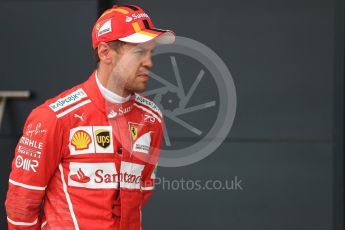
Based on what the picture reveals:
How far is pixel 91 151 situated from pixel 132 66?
368mm

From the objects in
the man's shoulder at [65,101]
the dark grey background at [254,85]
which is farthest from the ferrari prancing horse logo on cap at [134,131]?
the dark grey background at [254,85]

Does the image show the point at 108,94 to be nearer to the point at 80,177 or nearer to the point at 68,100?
the point at 68,100

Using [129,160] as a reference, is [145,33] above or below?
above

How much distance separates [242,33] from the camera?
4617mm

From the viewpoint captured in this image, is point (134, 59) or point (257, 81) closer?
point (134, 59)

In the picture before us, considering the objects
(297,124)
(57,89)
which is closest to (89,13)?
(57,89)

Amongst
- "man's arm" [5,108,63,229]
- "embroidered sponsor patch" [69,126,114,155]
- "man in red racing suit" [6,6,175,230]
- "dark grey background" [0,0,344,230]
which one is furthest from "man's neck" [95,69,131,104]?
"dark grey background" [0,0,344,230]

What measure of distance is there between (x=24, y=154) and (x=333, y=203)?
2.59 m

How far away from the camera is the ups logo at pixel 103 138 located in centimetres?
271

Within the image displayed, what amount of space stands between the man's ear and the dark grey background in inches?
76.6

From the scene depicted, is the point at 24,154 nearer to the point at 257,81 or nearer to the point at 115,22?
the point at 115,22

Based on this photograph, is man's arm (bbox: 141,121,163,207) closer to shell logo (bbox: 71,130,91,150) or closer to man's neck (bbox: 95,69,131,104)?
man's neck (bbox: 95,69,131,104)

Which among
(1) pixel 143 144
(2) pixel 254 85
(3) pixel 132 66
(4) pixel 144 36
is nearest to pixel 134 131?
(1) pixel 143 144

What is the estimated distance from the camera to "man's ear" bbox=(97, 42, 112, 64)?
2738 millimetres
